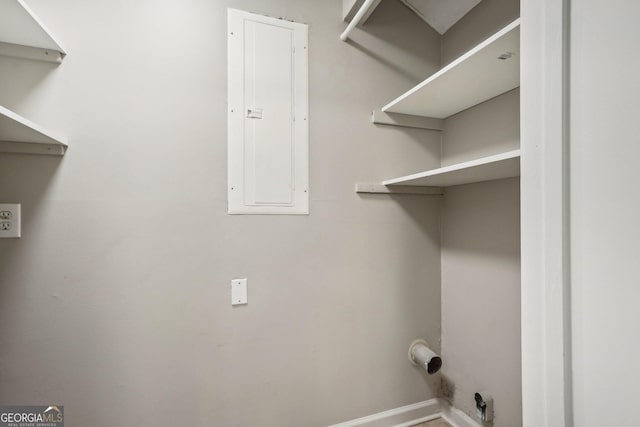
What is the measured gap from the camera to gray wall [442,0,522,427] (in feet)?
3.95

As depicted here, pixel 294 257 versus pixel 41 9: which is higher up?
pixel 41 9

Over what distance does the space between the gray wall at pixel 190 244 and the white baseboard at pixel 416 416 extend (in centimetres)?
7

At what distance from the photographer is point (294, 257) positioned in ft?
4.36

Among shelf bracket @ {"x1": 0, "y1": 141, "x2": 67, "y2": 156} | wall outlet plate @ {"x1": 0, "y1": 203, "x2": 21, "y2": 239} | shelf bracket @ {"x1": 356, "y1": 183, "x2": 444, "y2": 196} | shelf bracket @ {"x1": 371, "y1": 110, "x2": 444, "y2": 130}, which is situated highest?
shelf bracket @ {"x1": 371, "y1": 110, "x2": 444, "y2": 130}

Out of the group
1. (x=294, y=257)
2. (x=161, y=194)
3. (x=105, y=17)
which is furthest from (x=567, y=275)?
(x=105, y=17)

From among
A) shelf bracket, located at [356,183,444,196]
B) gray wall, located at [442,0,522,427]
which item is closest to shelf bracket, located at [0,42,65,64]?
shelf bracket, located at [356,183,444,196]

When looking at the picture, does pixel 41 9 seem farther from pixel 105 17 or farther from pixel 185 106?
pixel 185 106

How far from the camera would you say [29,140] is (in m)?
1.00

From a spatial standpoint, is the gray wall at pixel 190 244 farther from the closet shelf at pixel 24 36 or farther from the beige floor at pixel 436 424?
the beige floor at pixel 436 424

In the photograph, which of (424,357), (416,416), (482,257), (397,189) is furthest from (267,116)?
(416,416)

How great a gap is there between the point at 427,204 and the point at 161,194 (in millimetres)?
1396

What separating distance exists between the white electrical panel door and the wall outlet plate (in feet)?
2.52

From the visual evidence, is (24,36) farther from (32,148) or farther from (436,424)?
(436,424)

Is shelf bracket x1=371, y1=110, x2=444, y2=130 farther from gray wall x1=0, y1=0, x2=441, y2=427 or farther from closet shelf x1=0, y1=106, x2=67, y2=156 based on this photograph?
closet shelf x1=0, y1=106, x2=67, y2=156
